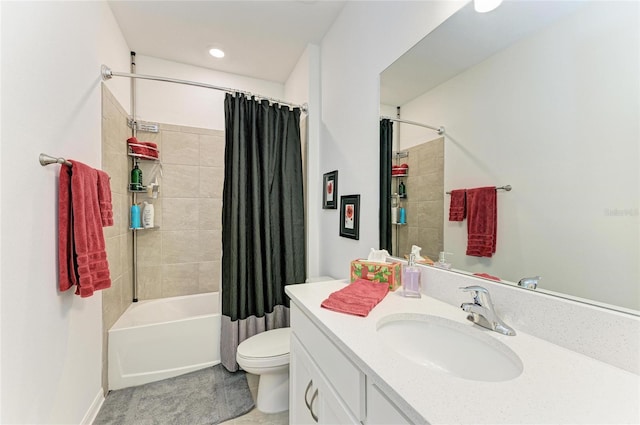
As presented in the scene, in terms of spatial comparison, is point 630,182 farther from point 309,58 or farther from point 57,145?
point 309,58

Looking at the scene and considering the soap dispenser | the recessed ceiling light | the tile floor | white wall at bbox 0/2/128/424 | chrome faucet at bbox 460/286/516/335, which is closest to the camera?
chrome faucet at bbox 460/286/516/335

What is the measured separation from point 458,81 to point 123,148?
2445mm

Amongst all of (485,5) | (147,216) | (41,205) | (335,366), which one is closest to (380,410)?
(335,366)

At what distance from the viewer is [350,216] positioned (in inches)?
69.5

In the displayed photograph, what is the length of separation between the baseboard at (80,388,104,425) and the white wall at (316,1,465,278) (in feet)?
5.37

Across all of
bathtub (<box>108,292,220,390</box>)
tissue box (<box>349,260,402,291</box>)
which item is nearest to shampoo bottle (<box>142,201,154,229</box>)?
bathtub (<box>108,292,220,390</box>)

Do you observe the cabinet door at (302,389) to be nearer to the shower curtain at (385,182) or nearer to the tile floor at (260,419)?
the tile floor at (260,419)

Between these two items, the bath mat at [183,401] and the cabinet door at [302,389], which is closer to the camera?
the cabinet door at [302,389]

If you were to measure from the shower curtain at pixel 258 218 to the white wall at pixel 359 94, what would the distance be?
0.26 metres

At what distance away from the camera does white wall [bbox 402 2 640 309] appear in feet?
2.11

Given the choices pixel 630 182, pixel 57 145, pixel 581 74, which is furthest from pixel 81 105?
pixel 630 182

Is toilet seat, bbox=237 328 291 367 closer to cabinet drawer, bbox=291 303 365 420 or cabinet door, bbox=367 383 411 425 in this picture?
cabinet drawer, bbox=291 303 365 420

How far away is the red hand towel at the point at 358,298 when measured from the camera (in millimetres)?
995

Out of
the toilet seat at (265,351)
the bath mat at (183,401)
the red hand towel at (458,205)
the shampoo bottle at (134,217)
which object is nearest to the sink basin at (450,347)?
the red hand towel at (458,205)
